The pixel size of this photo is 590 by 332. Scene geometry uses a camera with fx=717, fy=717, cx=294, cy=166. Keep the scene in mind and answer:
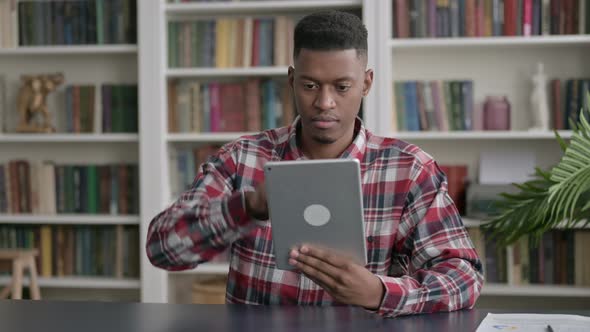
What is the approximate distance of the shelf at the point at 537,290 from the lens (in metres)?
2.93

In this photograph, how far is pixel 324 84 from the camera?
1420 mm

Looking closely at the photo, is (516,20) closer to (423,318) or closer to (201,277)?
(201,277)

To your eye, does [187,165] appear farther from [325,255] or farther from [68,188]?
[325,255]

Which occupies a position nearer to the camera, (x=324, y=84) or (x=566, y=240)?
(x=324, y=84)

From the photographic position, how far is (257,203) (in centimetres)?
122

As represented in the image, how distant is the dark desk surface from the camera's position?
1.18 metres

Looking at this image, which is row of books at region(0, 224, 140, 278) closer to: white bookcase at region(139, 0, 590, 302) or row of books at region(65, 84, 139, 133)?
white bookcase at region(139, 0, 590, 302)

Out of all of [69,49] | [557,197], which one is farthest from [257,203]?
[69,49]

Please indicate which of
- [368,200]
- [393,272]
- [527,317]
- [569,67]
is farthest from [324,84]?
[569,67]

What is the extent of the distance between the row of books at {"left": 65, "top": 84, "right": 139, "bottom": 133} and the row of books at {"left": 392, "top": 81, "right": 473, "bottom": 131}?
1.22 m

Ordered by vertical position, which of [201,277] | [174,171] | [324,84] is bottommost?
[201,277]

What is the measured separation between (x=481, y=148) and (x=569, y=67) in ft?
1.66

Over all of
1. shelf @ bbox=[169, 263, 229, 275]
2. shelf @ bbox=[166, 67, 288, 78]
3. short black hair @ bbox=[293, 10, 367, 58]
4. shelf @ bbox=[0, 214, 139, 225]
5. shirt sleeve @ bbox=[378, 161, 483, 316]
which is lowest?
shelf @ bbox=[169, 263, 229, 275]

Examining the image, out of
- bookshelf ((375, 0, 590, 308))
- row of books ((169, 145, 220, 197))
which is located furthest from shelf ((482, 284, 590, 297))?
row of books ((169, 145, 220, 197))
